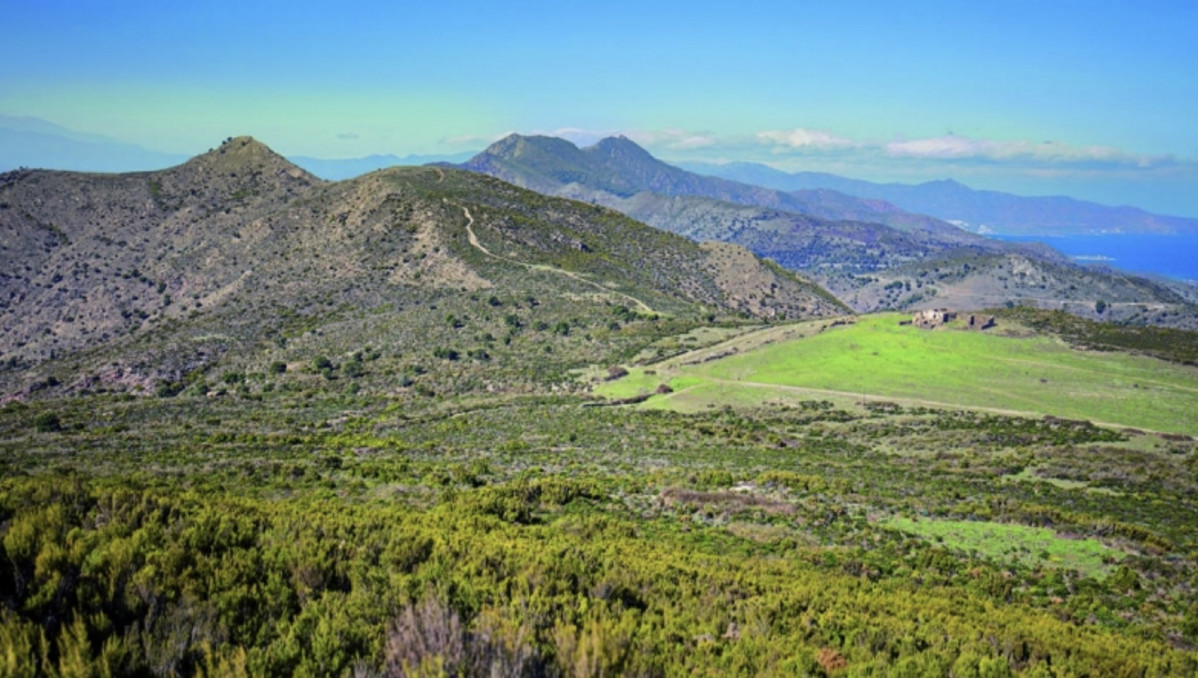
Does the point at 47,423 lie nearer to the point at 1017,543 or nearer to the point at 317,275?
the point at 1017,543

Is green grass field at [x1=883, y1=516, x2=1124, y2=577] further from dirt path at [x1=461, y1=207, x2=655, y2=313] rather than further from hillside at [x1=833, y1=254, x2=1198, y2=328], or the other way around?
hillside at [x1=833, y1=254, x2=1198, y2=328]

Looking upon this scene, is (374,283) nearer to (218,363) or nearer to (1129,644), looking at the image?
(218,363)

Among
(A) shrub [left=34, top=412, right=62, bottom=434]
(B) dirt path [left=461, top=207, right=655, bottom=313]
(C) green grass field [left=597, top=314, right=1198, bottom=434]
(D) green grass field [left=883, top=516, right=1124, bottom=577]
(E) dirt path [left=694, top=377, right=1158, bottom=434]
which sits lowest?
(A) shrub [left=34, top=412, right=62, bottom=434]

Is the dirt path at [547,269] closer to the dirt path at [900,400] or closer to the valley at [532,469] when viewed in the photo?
the valley at [532,469]

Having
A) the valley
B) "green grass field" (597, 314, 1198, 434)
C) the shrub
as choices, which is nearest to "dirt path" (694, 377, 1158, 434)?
"green grass field" (597, 314, 1198, 434)

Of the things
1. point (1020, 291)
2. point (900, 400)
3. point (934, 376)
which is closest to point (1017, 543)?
point (900, 400)

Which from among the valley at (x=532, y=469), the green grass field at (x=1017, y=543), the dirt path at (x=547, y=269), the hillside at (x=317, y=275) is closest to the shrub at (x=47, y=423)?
the valley at (x=532, y=469)
